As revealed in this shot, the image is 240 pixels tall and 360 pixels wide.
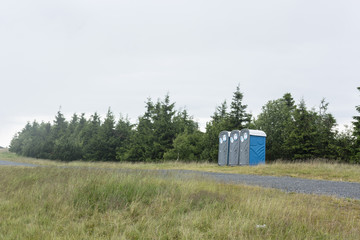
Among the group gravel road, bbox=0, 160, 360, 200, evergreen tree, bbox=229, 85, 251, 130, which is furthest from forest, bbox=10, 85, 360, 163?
gravel road, bbox=0, 160, 360, 200

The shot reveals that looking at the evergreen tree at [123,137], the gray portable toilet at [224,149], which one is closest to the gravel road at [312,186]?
the gray portable toilet at [224,149]

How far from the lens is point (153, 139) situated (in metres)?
36.2

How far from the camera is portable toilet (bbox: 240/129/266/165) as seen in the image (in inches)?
765

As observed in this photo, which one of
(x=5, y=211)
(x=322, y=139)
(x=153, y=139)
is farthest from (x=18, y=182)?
(x=322, y=139)

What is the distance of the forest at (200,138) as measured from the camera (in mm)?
30500

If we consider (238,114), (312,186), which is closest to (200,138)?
(238,114)

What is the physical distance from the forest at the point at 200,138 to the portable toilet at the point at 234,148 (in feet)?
26.8

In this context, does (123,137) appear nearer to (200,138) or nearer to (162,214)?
(200,138)

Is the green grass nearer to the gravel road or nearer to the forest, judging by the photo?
the gravel road

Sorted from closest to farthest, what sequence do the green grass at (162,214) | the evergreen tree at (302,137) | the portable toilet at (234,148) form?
1. the green grass at (162,214)
2. the portable toilet at (234,148)
3. the evergreen tree at (302,137)

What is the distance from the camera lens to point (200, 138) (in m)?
33.8

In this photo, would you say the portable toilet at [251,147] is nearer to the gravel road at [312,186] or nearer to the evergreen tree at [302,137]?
the gravel road at [312,186]

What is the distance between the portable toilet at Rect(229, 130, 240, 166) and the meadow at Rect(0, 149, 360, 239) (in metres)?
13.8

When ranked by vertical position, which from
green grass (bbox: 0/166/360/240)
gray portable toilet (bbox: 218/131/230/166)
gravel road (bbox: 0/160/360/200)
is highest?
gray portable toilet (bbox: 218/131/230/166)
